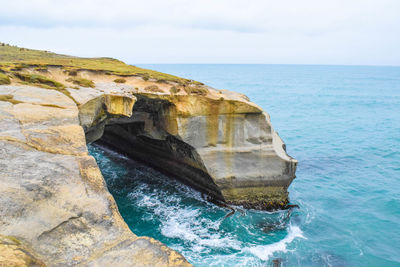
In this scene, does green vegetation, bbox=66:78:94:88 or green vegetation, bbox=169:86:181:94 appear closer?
green vegetation, bbox=66:78:94:88

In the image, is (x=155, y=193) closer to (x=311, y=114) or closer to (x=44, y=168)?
(x=44, y=168)

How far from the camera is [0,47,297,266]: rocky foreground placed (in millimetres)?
4918

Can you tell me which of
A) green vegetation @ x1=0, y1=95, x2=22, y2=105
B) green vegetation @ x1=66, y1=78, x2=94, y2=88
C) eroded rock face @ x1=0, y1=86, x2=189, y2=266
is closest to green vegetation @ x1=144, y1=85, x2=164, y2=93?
green vegetation @ x1=66, y1=78, x2=94, y2=88

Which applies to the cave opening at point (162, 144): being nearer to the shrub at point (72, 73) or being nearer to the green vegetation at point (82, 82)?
the green vegetation at point (82, 82)

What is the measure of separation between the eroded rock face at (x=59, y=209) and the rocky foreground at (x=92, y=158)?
0.05ft

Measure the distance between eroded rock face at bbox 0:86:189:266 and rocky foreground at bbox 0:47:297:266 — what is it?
2 cm

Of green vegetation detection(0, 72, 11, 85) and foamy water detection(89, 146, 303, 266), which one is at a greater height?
green vegetation detection(0, 72, 11, 85)

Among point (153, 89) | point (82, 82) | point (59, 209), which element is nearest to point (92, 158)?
point (59, 209)

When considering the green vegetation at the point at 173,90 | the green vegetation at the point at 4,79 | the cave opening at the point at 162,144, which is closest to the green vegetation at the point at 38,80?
the green vegetation at the point at 4,79

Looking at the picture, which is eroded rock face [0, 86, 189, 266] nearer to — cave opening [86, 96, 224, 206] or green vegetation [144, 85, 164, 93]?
cave opening [86, 96, 224, 206]

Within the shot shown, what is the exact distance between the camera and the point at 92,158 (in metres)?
7.30

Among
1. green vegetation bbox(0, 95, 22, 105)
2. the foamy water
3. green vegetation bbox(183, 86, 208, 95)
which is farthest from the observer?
green vegetation bbox(183, 86, 208, 95)

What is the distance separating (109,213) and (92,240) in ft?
2.24

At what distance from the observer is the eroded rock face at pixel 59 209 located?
15.4ft
